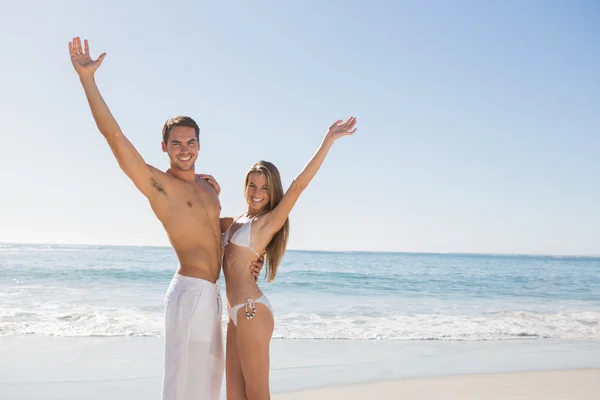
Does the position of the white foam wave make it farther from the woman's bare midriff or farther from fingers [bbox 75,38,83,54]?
fingers [bbox 75,38,83,54]

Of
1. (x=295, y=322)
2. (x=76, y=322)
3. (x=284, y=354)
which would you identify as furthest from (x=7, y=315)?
(x=284, y=354)

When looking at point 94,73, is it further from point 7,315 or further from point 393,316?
point 393,316

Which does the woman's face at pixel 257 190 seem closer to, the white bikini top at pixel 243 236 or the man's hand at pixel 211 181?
the white bikini top at pixel 243 236

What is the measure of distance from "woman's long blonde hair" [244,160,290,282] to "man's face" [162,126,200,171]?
0.47 metres

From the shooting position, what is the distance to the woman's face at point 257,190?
152 inches

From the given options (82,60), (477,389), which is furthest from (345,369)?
(82,60)

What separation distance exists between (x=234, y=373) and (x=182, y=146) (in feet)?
4.93

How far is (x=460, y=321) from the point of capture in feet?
43.0

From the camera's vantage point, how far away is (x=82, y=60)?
126 inches

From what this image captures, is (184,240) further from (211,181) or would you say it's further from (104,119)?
(104,119)

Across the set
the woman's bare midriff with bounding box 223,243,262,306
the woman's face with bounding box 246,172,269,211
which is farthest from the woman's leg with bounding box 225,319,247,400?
the woman's face with bounding box 246,172,269,211

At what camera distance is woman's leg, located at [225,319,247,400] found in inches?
145

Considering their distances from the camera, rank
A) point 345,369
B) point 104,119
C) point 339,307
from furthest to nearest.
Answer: point 339,307 < point 345,369 < point 104,119

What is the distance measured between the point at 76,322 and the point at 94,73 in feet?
29.8
